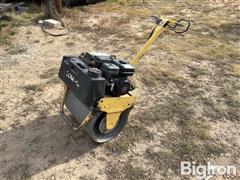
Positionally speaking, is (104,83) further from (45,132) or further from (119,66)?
(45,132)

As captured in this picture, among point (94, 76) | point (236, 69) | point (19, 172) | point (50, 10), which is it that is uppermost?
point (94, 76)

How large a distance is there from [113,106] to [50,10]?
5.46 metres

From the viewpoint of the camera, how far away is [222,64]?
6.82m

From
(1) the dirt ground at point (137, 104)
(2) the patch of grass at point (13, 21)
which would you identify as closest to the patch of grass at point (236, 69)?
(1) the dirt ground at point (137, 104)

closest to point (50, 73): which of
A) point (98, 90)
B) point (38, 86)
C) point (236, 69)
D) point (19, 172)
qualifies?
point (38, 86)

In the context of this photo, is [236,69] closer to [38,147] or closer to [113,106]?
[113,106]

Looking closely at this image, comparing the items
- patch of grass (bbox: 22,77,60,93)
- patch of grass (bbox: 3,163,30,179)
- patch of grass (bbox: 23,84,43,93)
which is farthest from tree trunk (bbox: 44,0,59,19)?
patch of grass (bbox: 3,163,30,179)

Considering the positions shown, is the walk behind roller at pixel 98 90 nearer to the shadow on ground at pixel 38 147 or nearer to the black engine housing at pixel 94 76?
the black engine housing at pixel 94 76

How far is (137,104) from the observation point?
5.44 metres

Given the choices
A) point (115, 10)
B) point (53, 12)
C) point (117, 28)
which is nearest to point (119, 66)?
point (117, 28)

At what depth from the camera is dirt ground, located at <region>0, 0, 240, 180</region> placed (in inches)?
167

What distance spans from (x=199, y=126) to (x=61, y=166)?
207 cm

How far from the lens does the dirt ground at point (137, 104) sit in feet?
13.9

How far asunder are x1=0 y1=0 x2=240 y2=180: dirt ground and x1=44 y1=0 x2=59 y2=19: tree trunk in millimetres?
307
